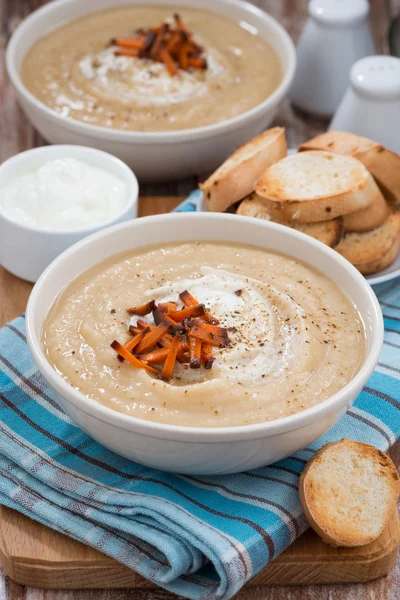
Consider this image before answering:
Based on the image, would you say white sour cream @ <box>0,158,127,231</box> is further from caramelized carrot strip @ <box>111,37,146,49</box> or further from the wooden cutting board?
the wooden cutting board

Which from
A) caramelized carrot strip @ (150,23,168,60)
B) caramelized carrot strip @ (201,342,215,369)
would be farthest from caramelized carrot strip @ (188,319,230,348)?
caramelized carrot strip @ (150,23,168,60)

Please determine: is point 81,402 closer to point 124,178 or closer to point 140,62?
point 124,178

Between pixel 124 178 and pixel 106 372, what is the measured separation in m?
1.43

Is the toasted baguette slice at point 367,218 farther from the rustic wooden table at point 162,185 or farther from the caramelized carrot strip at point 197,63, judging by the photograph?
the caramelized carrot strip at point 197,63

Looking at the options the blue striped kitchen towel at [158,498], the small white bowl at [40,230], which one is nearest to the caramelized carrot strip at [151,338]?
the blue striped kitchen towel at [158,498]

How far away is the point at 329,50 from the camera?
5.02 metres

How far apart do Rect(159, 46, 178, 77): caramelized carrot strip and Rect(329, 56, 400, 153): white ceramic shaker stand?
2.91 ft

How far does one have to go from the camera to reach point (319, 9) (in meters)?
5.01

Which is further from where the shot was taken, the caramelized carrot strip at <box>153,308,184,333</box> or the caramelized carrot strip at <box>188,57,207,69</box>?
the caramelized carrot strip at <box>188,57,207,69</box>

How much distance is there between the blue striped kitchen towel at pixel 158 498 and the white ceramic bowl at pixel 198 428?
111 mm

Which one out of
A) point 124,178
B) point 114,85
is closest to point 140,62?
point 114,85

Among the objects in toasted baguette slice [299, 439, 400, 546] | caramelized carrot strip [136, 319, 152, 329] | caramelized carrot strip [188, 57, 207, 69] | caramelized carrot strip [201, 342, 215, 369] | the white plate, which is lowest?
the white plate

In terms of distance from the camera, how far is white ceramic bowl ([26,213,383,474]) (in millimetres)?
2611

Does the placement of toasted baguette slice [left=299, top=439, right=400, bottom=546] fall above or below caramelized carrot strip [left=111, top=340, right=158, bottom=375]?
below
